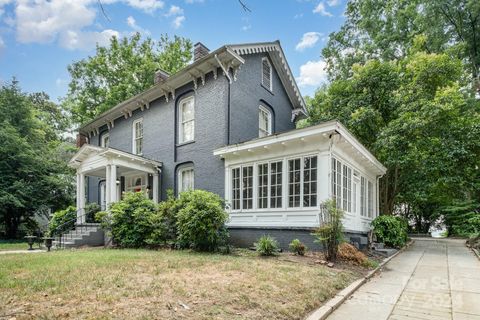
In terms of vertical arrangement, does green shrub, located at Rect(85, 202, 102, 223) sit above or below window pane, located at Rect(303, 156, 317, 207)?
below

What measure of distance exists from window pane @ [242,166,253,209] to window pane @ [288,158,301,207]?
155 centimetres

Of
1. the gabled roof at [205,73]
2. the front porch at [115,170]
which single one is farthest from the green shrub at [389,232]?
the front porch at [115,170]

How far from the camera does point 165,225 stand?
1044cm

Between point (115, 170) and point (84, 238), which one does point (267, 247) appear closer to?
point (115, 170)

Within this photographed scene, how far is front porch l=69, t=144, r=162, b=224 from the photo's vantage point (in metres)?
12.5

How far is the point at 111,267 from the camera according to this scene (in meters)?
6.29

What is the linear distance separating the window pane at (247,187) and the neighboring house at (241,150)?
0.12 ft

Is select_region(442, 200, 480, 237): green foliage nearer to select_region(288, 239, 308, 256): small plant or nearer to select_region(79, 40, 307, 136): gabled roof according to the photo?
select_region(79, 40, 307, 136): gabled roof

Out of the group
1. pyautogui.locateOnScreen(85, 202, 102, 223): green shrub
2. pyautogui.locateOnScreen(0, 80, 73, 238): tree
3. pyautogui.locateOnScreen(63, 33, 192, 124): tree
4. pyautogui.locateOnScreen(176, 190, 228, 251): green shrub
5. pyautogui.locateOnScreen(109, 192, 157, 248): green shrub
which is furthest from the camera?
pyautogui.locateOnScreen(63, 33, 192, 124): tree

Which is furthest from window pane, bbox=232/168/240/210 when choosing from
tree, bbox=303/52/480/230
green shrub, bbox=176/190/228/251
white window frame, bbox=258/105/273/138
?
tree, bbox=303/52/480/230

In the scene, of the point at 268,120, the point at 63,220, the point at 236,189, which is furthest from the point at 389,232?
the point at 63,220

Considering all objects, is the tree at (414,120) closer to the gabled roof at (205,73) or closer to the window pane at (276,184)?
the gabled roof at (205,73)

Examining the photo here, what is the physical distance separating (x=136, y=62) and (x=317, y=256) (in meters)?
24.9

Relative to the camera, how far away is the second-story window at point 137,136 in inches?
619
